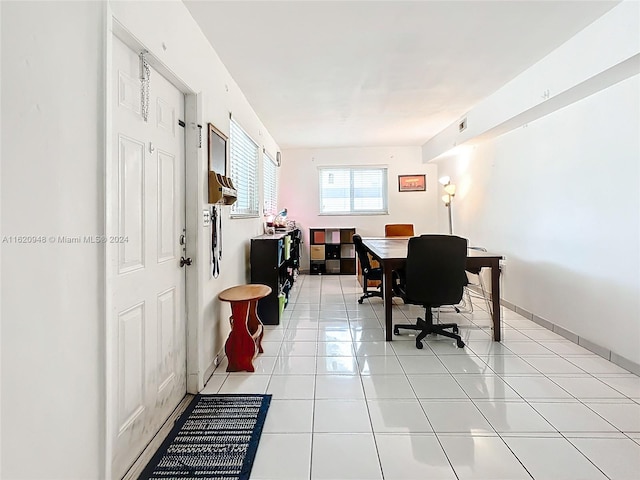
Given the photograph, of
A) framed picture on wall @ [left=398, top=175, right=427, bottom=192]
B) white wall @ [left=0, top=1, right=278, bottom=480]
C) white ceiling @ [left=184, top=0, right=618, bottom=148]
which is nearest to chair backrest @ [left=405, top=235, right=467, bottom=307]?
white ceiling @ [left=184, top=0, right=618, bottom=148]

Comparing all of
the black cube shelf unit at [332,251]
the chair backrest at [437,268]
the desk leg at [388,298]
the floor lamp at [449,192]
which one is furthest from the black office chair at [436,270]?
the black cube shelf unit at [332,251]

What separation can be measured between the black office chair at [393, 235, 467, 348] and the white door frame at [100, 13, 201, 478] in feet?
6.02

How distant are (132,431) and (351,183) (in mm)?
6144

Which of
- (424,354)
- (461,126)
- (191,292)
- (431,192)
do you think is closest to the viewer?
(191,292)

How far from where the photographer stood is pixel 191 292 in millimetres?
2279

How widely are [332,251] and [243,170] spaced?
3.48 metres

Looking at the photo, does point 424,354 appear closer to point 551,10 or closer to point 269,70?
point 551,10

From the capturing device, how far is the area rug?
5.27 ft

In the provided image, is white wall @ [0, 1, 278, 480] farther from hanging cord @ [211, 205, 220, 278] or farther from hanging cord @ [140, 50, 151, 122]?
hanging cord @ [211, 205, 220, 278]

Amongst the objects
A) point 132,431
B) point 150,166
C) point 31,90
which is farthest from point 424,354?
point 31,90

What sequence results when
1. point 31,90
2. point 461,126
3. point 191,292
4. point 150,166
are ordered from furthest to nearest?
point 461,126
point 191,292
point 150,166
point 31,90

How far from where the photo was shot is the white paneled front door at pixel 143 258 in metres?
1.52

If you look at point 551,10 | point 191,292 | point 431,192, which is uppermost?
point 551,10

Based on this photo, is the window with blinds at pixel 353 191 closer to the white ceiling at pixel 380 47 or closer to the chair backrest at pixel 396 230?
the chair backrest at pixel 396 230
